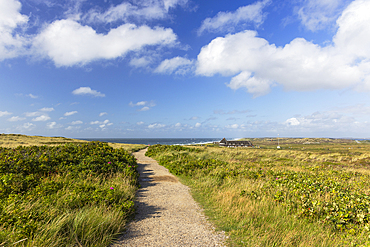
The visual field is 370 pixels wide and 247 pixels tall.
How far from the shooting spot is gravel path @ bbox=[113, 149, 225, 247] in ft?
14.1

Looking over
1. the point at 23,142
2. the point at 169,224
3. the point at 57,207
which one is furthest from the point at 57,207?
the point at 23,142

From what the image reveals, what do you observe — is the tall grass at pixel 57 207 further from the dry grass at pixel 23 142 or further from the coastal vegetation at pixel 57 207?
the dry grass at pixel 23 142

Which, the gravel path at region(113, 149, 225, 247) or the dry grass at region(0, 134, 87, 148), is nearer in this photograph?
the gravel path at region(113, 149, 225, 247)

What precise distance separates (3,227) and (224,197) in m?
6.07

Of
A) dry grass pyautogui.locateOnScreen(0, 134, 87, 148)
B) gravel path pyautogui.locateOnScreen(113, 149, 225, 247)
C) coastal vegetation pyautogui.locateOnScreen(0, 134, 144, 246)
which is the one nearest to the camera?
coastal vegetation pyautogui.locateOnScreen(0, 134, 144, 246)

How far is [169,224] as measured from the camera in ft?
16.9

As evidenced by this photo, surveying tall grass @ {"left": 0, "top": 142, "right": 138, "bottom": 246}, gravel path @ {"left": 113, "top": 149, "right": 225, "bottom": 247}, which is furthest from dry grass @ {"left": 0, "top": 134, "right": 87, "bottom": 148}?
gravel path @ {"left": 113, "top": 149, "right": 225, "bottom": 247}

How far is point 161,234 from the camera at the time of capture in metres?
4.61

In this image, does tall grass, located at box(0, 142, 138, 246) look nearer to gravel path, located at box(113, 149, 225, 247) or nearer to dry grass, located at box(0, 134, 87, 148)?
gravel path, located at box(113, 149, 225, 247)

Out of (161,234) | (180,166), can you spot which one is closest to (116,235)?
(161,234)

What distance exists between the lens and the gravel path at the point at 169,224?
4.30 meters

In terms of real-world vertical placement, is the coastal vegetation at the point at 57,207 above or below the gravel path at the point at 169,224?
above

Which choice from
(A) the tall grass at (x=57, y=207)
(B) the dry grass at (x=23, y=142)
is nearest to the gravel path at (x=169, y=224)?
(A) the tall grass at (x=57, y=207)

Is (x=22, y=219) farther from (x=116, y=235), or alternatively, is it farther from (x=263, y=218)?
(x=263, y=218)
